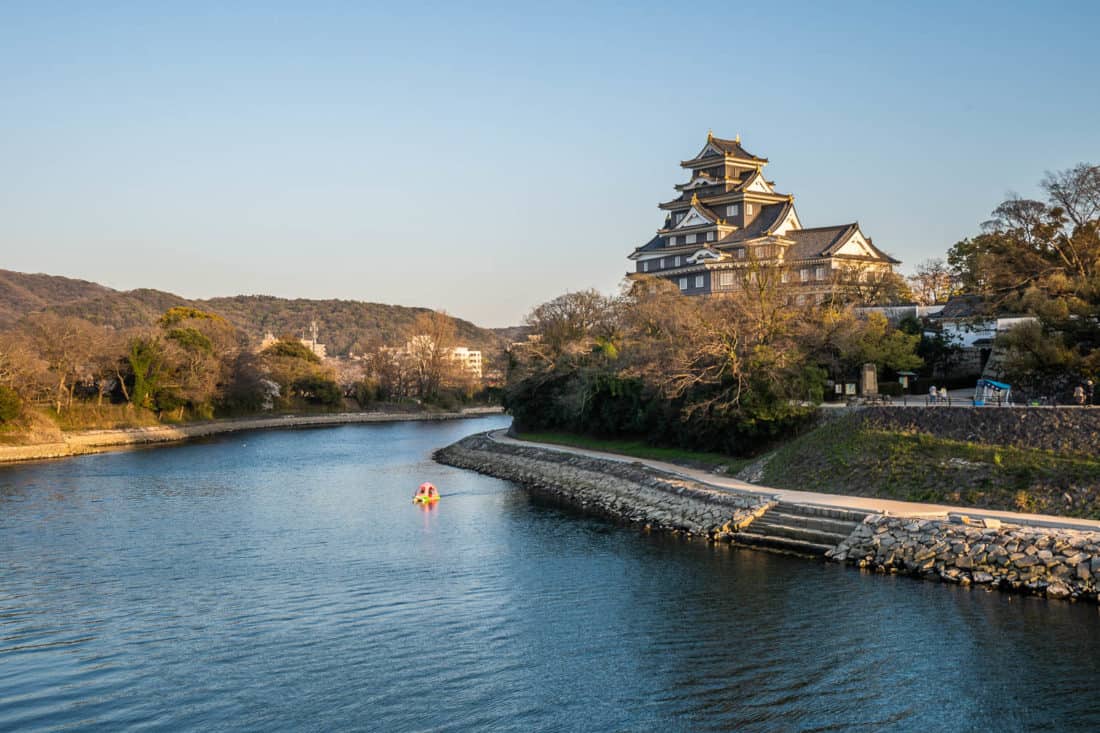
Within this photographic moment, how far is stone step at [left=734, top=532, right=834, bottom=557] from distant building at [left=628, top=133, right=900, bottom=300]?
27.6 meters

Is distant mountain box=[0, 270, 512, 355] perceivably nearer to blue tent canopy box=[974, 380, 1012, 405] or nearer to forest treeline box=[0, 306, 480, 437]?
forest treeline box=[0, 306, 480, 437]

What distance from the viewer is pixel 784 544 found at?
69.9 feet

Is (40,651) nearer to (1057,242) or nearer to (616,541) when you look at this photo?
(616,541)

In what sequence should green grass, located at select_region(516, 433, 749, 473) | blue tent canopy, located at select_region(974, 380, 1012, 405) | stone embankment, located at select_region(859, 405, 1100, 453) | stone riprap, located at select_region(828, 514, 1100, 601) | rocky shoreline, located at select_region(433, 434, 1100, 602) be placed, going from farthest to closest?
1. green grass, located at select_region(516, 433, 749, 473)
2. blue tent canopy, located at select_region(974, 380, 1012, 405)
3. stone embankment, located at select_region(859, 405, 1100, 453)
4. rocky shoreline, located at select_region(433, 434, 1100, 602)
5. stone riprap, located at select_region(828, 514, 1100, 601)

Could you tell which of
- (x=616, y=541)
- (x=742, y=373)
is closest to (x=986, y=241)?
(x=742, y=373)

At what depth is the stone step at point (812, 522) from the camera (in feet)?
67.6

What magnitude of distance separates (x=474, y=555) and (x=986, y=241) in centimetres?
2615

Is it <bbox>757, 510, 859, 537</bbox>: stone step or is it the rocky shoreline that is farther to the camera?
<bbox>757, 510, 859, 537</bbox>: stone step

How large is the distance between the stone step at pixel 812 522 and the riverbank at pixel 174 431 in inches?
1499

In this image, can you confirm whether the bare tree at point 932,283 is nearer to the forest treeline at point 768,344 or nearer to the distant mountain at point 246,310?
the forest treeline at point 768,344

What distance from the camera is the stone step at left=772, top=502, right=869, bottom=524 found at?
67.9 feet

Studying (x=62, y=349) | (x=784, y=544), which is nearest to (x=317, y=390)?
(x=62, y=349)

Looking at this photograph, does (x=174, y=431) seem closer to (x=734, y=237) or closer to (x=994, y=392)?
(x=734, y=237)

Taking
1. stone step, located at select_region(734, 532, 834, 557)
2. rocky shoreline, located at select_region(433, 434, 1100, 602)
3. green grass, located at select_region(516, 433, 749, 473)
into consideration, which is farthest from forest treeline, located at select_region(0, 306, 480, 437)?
stone step, located at select_region(734, 532, 834, 557)
